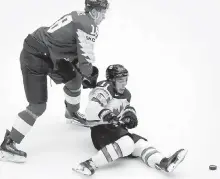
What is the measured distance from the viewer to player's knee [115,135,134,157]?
12.5 feet

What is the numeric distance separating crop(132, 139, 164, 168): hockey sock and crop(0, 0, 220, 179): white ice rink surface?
0.05 meters

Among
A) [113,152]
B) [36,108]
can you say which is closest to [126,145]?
[113,152]

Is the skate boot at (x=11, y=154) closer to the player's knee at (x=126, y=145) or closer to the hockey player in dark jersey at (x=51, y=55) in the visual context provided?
the hockey player in dark jersey at (x=51, y=55)

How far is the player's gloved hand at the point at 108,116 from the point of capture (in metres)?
3.87

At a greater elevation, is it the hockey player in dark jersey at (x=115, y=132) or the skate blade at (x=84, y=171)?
the hockey player in dark jersey at (x=115, y=132)

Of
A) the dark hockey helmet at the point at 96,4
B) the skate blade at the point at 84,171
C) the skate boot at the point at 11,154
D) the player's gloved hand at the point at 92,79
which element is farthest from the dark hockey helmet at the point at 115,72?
the skate boot at the point at 11,154

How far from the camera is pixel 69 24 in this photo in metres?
3.90

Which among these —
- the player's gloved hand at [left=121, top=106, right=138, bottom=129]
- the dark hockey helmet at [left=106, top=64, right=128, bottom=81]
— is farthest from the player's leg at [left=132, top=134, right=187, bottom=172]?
the dark hockey helmet at [left=106, top=64, right=128, bottom=81]

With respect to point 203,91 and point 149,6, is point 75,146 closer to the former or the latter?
point 203,91

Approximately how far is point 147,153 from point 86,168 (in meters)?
0.47

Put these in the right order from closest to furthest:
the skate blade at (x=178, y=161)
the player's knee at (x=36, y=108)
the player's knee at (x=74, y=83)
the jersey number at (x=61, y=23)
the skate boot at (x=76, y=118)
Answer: the skate blade at (x=178, y=161) → the jersey number at (x=61, y=23) → the player's knee at (x=36, y=108) → the player's knee at (x=74, y=83) → the skate boot at (x=76, y=118)

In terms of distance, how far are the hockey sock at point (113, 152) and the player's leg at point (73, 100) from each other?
2.89ft

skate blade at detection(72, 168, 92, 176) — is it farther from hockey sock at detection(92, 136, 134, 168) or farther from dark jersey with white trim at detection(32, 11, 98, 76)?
dark jersey with white trim at detection(32, 11, 98, 76)

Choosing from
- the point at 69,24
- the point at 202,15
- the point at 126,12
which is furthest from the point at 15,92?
the point at 202,15
